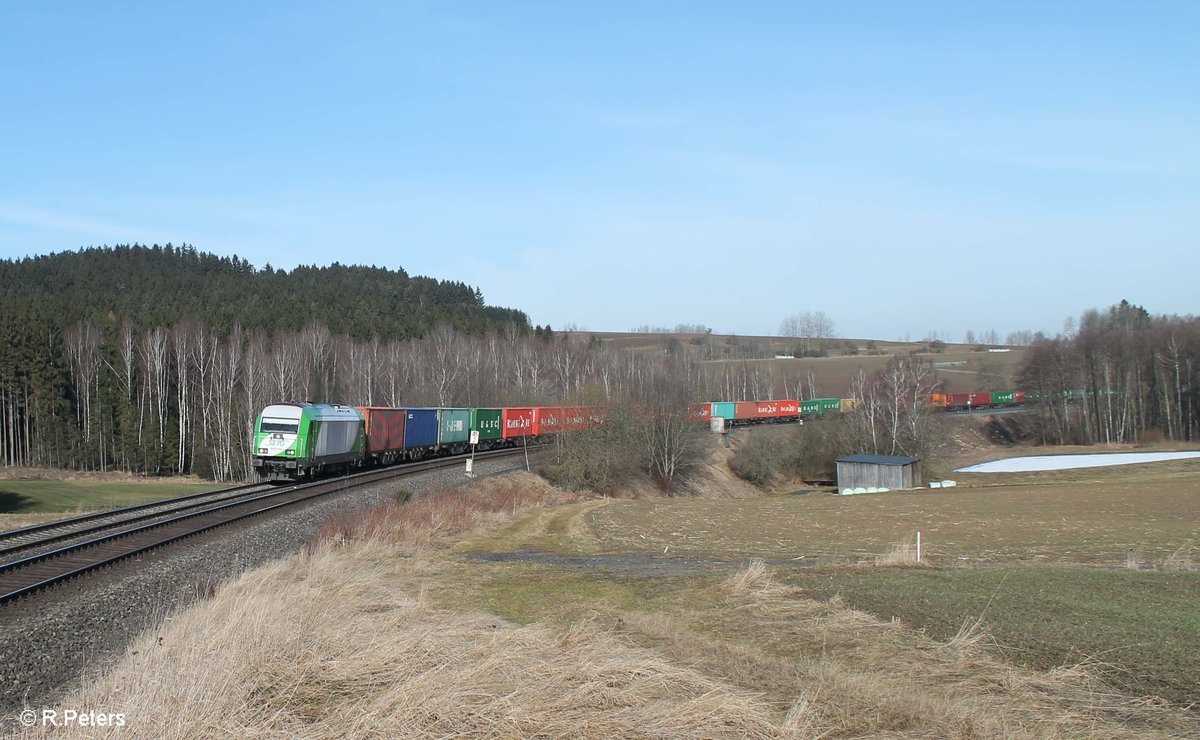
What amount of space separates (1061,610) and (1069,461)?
60.0 meters

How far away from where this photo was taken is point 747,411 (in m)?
91.4

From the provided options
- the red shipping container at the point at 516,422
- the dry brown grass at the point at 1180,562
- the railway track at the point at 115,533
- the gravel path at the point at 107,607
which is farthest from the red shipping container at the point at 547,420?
the dry brown grass at the point at 1180,562

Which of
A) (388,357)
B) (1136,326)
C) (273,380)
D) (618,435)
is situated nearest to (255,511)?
(618,435)

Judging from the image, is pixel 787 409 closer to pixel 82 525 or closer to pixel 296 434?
pixel 296 434

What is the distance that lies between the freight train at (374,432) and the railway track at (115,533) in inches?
108

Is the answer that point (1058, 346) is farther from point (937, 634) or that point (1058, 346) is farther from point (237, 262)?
point (237, 262)

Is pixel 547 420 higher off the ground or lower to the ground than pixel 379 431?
lower

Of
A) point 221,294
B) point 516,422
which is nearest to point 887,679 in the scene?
point 516,422

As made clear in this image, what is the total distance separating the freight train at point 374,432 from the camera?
105 ft

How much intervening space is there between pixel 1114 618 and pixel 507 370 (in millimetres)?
76917

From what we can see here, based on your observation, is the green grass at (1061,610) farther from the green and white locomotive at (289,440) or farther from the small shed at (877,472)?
the small shed at (877,472)

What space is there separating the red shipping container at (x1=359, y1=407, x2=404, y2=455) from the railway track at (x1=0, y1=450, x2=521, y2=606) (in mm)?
10433

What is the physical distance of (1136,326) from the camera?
3794 inches

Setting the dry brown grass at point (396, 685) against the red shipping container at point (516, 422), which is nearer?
the dry brown grass at point (396, 685)
